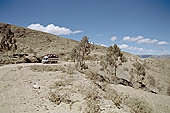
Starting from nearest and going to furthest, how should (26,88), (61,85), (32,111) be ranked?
(32,111) → (26,88) → (61,85)

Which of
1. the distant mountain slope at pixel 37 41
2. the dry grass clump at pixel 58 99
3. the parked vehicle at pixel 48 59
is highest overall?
the distant mountain slope at pixel 37 41

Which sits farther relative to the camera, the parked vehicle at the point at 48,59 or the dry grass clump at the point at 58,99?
the parked vehicle at the point at 48,59

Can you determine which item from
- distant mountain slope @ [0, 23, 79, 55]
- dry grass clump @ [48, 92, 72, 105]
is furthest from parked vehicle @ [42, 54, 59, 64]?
distant mountain slope @ [0, 23, 79, 55]

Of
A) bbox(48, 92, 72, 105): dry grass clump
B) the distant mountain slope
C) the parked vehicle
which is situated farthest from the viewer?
the distant mountain slope

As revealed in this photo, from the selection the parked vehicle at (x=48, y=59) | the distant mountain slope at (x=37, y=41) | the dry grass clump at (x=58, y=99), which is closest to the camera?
the dry grass clump at (x=58, y=99)

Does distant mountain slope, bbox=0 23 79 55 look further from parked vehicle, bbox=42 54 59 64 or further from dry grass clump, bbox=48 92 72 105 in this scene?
dry grass clump, bbox=48 92 72 105

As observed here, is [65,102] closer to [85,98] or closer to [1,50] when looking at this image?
[85,98]

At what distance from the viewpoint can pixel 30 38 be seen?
63.1 meters

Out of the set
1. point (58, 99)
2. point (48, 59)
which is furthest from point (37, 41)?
point (58, 99)

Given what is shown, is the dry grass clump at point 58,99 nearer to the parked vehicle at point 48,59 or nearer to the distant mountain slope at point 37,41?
the parked vehicle at point 48,59

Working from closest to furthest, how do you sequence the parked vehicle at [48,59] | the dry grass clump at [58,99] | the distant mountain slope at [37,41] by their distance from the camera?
the dry grass clump at [58,99] → the parked vehicle at [48,59] → the distant mountain slope at [37,41]

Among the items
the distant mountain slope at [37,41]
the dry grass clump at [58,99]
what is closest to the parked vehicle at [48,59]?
the dry grass clump at [58,99]

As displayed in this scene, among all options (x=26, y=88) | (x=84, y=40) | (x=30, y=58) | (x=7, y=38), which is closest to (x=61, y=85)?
(x=26, y=88)

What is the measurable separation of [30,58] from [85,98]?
2398 cm
